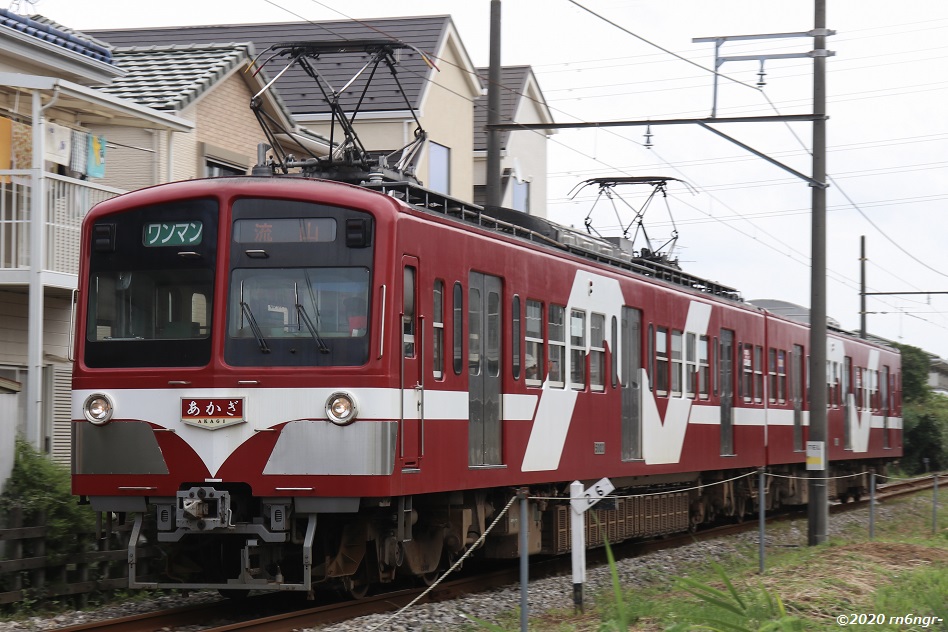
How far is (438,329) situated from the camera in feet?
36.4

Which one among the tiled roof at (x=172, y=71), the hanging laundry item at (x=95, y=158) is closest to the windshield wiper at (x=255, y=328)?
the hanging laundry item at (x=95, y=158)

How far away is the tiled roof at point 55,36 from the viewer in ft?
48.8

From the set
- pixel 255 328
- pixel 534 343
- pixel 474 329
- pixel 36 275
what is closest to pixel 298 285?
pixel 255 328

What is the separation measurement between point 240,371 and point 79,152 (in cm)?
682

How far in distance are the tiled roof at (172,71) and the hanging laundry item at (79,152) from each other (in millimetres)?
2032

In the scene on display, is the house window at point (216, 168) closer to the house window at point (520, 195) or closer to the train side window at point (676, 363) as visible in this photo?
the train side window at point (676, 363)

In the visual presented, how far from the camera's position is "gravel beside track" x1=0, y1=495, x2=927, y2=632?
10.2 meters

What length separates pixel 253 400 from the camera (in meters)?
10.1

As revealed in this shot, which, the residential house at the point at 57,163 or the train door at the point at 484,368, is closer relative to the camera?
the train door at the point at 484,368

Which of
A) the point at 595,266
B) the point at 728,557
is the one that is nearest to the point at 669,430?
the point at 728,557

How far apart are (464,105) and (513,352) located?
17.0 metres

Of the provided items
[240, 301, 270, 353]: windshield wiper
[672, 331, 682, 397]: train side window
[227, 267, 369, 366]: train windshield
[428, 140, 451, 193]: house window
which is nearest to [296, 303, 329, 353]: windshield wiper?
[227, 267, 369, 366]: train windshield

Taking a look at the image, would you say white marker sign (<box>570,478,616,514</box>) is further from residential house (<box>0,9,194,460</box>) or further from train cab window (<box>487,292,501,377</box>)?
residential house (<box>0,9,194,460</box>)

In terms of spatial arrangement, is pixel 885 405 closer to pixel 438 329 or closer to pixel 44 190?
pixel 44 190
